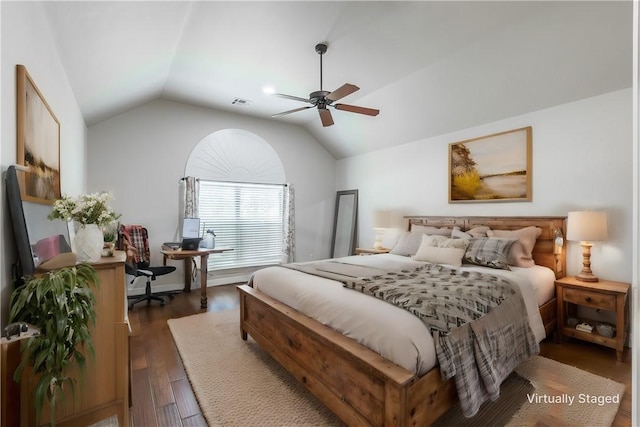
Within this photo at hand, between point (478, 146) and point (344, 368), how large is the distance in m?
3.52

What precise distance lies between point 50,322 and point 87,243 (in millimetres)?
621

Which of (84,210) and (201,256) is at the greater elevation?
(84,210)

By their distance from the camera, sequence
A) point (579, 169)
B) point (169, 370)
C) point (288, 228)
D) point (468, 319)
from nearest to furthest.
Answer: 1. point (468, 319)
2. point (169, 370)
3. point (579, 169)
4. point (288, 228)

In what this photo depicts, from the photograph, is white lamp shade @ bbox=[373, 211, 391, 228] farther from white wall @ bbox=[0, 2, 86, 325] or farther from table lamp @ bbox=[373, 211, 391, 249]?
white wall @ bbox=[0, 2, 86, 325]

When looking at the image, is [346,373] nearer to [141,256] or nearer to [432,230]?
[432,230]

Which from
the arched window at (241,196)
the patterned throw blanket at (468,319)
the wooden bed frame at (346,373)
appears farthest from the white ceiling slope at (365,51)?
the wooden bed frame at (346,373)

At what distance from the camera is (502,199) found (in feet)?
12.1

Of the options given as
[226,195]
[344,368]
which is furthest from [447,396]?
[226,195]

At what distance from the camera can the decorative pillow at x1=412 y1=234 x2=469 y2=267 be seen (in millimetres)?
3203

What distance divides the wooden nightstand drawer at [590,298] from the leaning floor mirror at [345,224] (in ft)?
11.4

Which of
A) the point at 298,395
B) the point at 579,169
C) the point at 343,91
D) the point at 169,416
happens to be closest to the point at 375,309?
the point at 298,395

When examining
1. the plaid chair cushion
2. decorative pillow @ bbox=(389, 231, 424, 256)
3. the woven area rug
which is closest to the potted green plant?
the woven area rug

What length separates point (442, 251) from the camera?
3307mm

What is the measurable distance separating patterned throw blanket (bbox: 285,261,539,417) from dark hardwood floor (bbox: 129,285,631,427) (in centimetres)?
47
